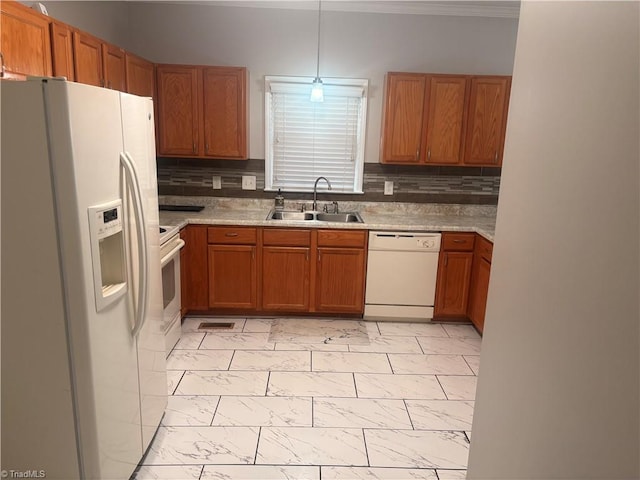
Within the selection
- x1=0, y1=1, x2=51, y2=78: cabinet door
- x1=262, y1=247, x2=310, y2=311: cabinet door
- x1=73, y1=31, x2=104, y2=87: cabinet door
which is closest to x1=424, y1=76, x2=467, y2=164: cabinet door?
x1=262, y1=247, x2=310, y2=311: cabinet door

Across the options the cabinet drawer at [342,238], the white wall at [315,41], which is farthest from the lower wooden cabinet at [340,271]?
the white wall at [315,41]

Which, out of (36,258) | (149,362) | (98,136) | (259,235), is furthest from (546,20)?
(259,235)

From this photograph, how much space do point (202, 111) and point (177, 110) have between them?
0.68 ft

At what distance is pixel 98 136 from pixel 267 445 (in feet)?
5.42

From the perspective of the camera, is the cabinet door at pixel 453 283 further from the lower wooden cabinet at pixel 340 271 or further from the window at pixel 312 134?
the window at pixel 312 134

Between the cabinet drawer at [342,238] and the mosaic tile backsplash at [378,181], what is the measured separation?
0.63 m

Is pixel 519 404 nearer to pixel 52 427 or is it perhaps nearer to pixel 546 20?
pixel 546 20

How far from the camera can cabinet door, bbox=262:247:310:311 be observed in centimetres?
359

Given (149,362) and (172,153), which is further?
(172,153)

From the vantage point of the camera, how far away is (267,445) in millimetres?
2193

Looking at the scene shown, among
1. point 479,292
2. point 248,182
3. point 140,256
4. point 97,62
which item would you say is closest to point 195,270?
point 248,182

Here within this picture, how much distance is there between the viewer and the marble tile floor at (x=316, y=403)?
6.82 feet

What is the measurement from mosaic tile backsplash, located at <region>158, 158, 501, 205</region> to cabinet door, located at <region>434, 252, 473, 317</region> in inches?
28.6

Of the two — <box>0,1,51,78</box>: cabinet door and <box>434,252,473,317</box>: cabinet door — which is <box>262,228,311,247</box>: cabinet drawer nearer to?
<box>434,252,473,317</box>: cabinet door
